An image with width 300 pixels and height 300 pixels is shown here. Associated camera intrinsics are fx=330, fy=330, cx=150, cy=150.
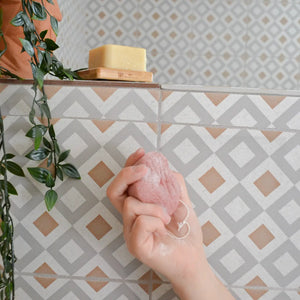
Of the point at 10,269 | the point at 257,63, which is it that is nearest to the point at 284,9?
the point at 257,63

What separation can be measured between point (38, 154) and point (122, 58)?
217 mm

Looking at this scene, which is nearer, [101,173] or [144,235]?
[144,235]

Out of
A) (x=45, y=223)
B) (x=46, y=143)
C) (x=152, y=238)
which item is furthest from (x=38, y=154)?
(x=152, y=238)

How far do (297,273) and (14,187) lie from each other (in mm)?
498

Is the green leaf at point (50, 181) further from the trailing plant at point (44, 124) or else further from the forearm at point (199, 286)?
the forearm at point (199, 286)

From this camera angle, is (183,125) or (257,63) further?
(257,63)

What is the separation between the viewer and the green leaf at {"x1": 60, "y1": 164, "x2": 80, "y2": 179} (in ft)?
1.81

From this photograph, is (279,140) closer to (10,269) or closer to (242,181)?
(242,181)

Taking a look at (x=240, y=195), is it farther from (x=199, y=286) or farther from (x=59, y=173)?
(x=59, y=173)

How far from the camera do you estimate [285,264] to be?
0.55 m

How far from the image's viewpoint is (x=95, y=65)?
24.0 inches

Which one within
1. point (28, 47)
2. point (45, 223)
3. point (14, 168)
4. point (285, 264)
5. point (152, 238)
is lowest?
point (285, 264)

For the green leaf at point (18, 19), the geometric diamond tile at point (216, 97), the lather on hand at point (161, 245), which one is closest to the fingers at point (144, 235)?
the lather on hand at point (161, 245)

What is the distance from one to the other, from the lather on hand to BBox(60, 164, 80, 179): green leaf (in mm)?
88
